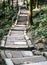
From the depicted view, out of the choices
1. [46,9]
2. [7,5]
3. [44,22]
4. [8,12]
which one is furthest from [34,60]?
[7,5]

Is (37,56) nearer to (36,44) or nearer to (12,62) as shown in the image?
(12,62)

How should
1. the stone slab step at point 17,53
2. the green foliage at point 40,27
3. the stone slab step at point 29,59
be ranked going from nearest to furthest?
the stone slab step at point 29,59 → the stone slab step at point 17,53 → the green foliage at point 40,27

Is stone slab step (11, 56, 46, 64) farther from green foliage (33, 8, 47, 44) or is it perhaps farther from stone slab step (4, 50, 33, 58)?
green foliage (33, 8, 47, 44)

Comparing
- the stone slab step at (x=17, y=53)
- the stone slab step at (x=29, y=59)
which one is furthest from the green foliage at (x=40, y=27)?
the stone slab step at (x=29, y=59)

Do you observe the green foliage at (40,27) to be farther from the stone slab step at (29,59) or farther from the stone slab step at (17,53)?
A: the stone slab step at (29,59)

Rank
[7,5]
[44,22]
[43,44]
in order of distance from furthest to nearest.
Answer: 1. [7,5]
2. [44,22]
3. [43,44]

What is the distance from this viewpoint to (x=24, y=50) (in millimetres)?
9680

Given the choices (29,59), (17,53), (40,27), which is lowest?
(40,27)

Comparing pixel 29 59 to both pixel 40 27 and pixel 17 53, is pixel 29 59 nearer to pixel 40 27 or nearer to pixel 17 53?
pixel 17 53

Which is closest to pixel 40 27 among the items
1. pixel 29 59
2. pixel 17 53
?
pixel 17 53

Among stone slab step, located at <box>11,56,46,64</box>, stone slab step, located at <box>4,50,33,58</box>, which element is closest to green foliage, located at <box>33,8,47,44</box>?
stone slab step, located at <box>4,50,33,58</box>

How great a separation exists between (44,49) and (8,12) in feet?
51.3

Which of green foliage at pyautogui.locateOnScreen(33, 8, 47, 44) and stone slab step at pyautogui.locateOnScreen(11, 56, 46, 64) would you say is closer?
stone slab step at pyautogui.locateOnScreen(11, 56, 46, 64)

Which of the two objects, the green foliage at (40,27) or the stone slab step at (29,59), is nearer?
the stone slab step at (29,59)
